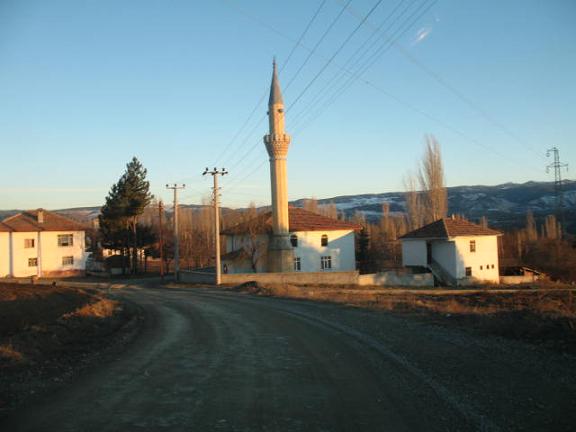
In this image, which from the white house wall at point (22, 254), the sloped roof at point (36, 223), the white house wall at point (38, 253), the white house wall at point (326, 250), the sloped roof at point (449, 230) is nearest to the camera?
the sloped roof at point (449, 230)

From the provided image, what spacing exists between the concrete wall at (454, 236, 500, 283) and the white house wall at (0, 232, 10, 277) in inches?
1847

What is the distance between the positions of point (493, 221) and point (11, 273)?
4116 inches

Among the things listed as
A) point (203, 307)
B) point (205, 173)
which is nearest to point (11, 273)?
point (205, 173)

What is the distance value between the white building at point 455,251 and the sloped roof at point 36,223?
38102 mm

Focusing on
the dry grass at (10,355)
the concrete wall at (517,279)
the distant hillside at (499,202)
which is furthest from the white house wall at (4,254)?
the distant hillside at (499,202)

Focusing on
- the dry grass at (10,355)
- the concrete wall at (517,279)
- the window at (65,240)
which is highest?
the window at (65,240)

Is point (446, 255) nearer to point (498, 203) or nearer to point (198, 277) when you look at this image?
point (198, 277)

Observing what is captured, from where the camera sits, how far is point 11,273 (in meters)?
55.6

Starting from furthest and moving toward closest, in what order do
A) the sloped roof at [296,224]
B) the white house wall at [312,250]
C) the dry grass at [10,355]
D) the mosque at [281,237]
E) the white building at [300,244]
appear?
1. the sloped roof at [296,224]
2. the white house wall at [312,250]
3. the white building at [300,244]
4. the mosque at [281,237]
5. the dry grass at [10,355]

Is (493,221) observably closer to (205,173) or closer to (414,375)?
(205,173)

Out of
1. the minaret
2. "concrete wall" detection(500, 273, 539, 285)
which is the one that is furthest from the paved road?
"concrete wall" detection(500, 273, 539, 285)

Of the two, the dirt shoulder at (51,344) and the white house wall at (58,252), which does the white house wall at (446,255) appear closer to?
the dirt shoulder at (51,344)

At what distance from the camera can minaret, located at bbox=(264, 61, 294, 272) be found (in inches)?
1777

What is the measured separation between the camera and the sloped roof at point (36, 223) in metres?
56.8
